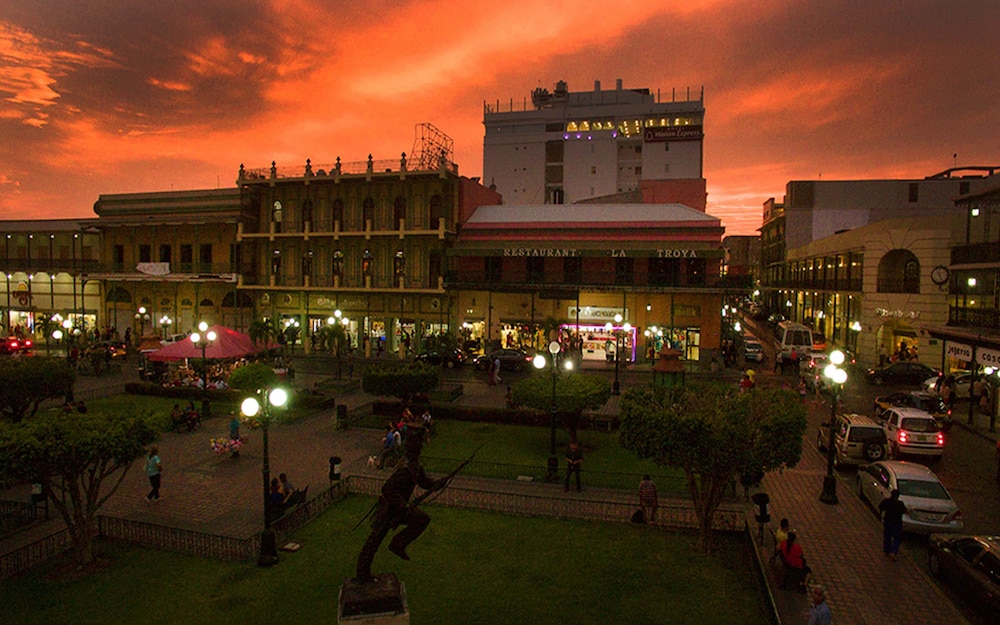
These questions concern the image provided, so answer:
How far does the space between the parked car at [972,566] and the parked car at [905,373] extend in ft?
74.5

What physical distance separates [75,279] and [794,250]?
67658mm

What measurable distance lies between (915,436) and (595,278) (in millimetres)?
21341

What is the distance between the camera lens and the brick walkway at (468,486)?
10.5 m

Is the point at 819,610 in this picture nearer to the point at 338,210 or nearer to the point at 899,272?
the point at 899,272

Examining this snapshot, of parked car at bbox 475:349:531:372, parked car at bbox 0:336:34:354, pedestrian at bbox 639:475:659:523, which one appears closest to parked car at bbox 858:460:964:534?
pedestrian at bbox 639:475:659:523

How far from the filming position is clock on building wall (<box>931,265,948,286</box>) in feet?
108

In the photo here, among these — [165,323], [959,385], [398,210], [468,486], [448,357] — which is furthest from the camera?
[398,210]

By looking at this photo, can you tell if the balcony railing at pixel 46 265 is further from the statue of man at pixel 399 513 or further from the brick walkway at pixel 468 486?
the statue of man at pixel 399 513

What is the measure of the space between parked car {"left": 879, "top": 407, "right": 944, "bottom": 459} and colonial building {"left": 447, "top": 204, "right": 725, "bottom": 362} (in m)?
16.8

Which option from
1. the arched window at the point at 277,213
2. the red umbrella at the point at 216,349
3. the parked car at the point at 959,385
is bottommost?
the parked car at the point at 959,385

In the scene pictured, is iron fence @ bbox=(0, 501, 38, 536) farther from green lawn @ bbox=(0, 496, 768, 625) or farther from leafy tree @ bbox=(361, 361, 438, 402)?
leafy tree @ bbox=(361, 361, 438, 402)

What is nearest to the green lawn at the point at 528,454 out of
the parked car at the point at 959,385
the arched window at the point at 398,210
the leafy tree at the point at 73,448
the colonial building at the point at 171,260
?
the leafy tree at the point at 73,448

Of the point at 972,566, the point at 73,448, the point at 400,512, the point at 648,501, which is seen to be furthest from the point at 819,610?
the point at 73,448

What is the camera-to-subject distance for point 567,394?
61.3 feet
